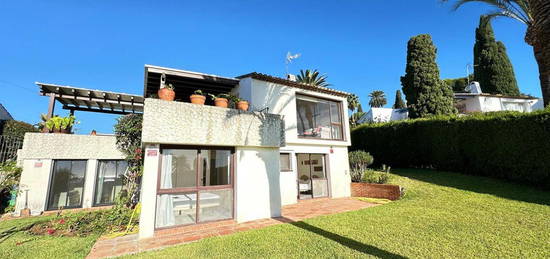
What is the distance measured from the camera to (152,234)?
6.59 m

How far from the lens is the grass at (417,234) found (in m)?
4.88

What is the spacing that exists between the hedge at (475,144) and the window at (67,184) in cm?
1945

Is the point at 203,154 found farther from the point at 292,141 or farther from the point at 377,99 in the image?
the point at 377,99

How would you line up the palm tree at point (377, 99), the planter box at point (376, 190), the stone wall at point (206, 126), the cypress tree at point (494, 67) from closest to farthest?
the stone wall at point (206, 126) → the planter box at point (376, 190) → the cypress tree at point (494, 67) → the palm tree at point (377, 99)

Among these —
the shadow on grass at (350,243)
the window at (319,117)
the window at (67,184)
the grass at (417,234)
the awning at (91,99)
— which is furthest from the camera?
the window at (319,117)

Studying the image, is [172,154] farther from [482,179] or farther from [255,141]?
[482,179]

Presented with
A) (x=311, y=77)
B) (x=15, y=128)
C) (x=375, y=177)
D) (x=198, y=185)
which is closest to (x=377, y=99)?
(x=311, y=77)

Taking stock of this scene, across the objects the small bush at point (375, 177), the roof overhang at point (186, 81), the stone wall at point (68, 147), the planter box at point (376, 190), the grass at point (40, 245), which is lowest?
the grass at point (40, 245)

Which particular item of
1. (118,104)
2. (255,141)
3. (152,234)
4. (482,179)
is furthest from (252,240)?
(118,104)

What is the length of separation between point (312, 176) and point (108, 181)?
11.1 metres

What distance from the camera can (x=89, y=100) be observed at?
1300 centimetres

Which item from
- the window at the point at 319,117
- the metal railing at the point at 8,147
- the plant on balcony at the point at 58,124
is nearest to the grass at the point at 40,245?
the plant on balcony at the point at 58,124

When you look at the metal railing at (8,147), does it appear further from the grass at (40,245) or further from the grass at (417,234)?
the grass at (417,234)

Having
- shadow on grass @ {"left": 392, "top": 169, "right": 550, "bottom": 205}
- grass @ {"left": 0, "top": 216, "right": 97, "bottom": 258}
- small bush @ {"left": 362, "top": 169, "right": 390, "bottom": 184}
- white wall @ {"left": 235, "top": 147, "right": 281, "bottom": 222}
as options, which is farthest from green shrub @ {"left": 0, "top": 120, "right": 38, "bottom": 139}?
shadow on grass @ {"left": 392, "top": 169, "right": 550, "bottom": 205}
